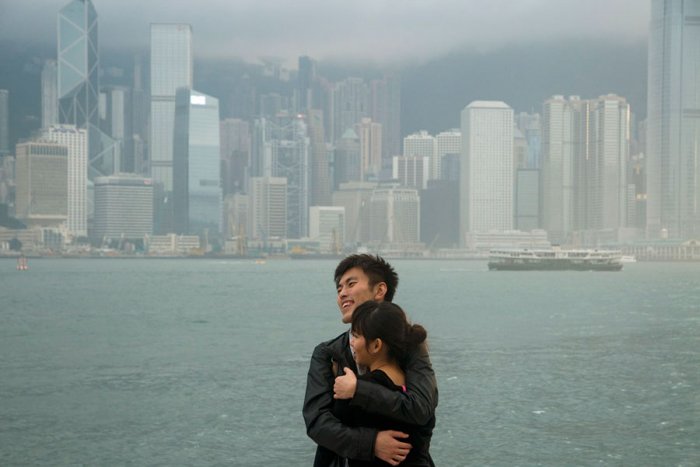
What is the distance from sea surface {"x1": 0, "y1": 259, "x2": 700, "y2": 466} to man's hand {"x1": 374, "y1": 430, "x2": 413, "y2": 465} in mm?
5184

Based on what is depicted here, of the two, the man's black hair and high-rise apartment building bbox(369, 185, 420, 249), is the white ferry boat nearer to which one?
high-rise apartment building bbox(369, 185, 420, 249)

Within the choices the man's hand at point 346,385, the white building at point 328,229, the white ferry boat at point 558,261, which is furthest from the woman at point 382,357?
the white building at point 328,229

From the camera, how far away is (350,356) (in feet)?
7.48

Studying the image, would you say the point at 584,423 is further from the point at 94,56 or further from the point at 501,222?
the point at 94,56

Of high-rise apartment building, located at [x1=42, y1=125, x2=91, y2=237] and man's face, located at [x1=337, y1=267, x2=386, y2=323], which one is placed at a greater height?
high-rise apartment building, located at [x1=42, y1=125, x2=91, y2=237]

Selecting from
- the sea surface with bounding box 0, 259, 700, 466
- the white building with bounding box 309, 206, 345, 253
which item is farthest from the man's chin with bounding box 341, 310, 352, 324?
the white building with bounding box 309, 206, 345, 253

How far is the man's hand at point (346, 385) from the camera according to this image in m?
2.13

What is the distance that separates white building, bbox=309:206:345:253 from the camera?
106 m

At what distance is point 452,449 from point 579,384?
383 centimetres

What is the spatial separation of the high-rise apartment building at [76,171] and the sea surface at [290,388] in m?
86.3

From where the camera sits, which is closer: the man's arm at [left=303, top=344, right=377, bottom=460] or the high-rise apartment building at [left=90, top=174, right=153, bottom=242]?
the man's arm at [left=303, top=344, right=377, bottom=460]

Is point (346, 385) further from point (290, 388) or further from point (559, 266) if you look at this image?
point (559, 266)

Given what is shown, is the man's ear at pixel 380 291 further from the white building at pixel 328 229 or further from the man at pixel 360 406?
the white building at pixel 328 229

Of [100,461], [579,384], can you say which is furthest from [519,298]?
[100,461]
